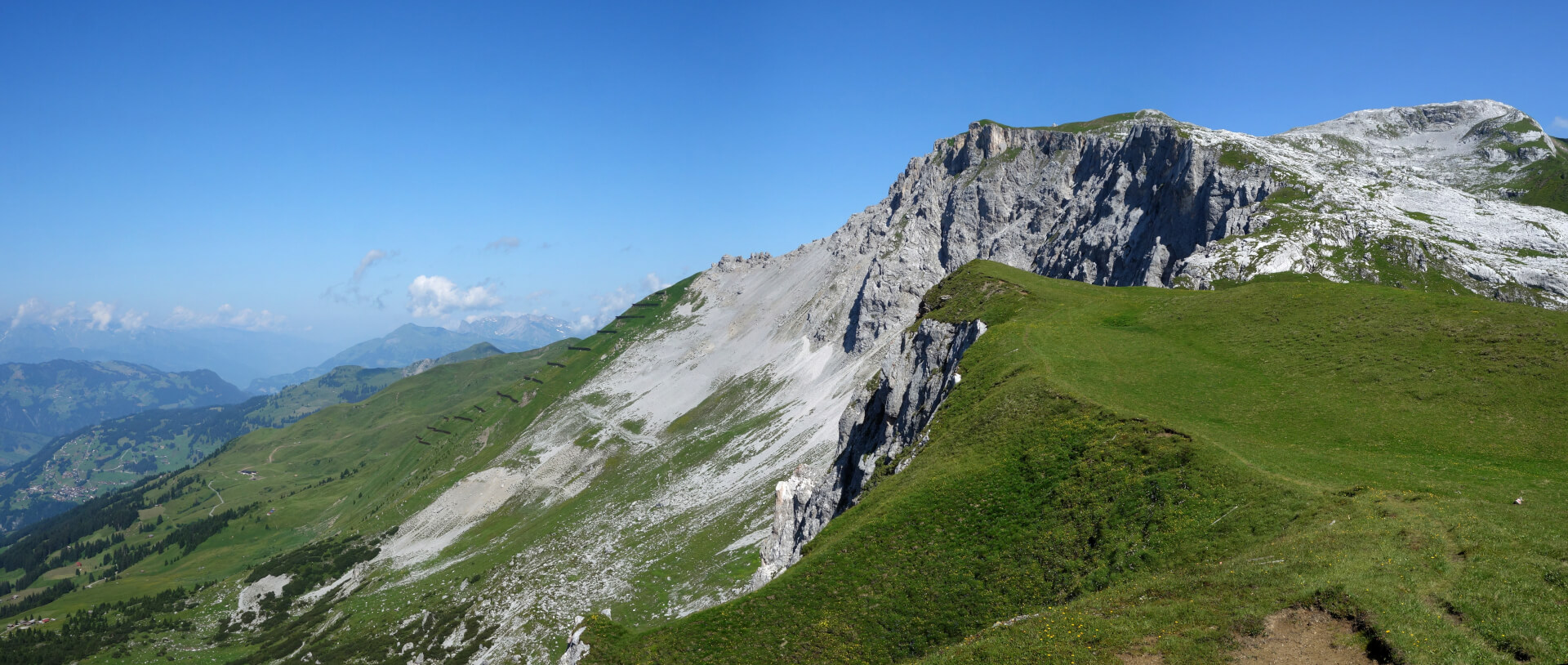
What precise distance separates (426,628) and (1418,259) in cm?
18000

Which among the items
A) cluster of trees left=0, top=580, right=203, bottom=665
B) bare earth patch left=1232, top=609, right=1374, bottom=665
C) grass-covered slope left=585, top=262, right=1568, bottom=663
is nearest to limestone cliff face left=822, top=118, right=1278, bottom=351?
grass-covered slope left=585, top=262, right=1568, bottom=663

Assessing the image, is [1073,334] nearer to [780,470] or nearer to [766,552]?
[766,552]

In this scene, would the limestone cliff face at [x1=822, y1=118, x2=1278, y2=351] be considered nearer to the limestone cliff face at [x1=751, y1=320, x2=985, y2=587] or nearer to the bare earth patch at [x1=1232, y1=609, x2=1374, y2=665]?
the limestone cliff face at [x1=751, y1=320, x2=985, y2=587]

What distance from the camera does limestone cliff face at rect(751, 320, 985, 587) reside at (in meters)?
60.8

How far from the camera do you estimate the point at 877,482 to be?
55125 mm

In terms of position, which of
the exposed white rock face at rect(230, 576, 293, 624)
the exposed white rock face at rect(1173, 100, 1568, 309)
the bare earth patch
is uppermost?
the exposed white rock face at rect(1173, 100, 1568, 309)

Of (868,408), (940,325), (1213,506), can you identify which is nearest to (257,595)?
(868,408)

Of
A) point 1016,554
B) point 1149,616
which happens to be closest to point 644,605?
point 1016,554

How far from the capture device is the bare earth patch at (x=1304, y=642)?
822 inches

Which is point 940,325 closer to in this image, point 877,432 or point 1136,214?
point 877,432

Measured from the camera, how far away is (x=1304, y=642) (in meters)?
21.7

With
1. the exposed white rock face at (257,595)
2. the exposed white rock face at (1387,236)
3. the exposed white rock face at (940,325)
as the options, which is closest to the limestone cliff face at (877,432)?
the exposed white rock face at (940,325)

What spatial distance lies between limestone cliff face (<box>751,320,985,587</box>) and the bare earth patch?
31705 mm

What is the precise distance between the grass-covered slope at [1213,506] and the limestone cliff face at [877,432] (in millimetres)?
5532
